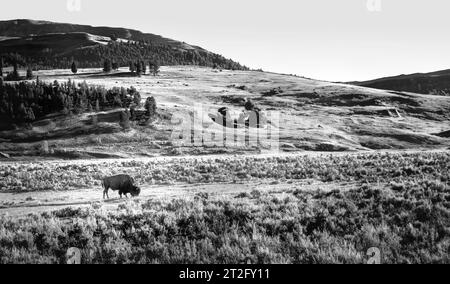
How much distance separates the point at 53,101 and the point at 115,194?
211 ft

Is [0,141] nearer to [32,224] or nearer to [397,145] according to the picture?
[32,224]

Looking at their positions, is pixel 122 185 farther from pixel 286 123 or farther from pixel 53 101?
pixel 286 123

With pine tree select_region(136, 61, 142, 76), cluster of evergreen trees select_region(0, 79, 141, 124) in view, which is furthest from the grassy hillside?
cluster of evergreen trees select_region(0, 79, 141, 124)

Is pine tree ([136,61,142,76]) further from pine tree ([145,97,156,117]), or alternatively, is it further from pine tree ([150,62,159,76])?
pine tree ([145,97,156,117])

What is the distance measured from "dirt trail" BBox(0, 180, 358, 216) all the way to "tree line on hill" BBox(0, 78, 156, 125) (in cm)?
5062

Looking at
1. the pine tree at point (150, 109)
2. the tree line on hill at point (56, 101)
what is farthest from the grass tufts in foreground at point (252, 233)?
the tree line on hill at point (56, 101)

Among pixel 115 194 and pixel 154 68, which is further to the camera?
pixel 154 68

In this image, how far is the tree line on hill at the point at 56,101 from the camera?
7700cm

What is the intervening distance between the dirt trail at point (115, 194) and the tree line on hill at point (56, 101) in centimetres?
Answer: 5062

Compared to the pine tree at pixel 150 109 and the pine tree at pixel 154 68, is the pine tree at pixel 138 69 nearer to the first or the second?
the pine tree at pixel 154 68

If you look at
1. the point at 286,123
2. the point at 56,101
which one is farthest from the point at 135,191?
the point at 56,101

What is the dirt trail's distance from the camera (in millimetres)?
19617

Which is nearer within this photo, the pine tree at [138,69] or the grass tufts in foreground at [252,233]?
the grass tufts in foreground at [252,233]

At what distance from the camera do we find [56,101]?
80.6m
